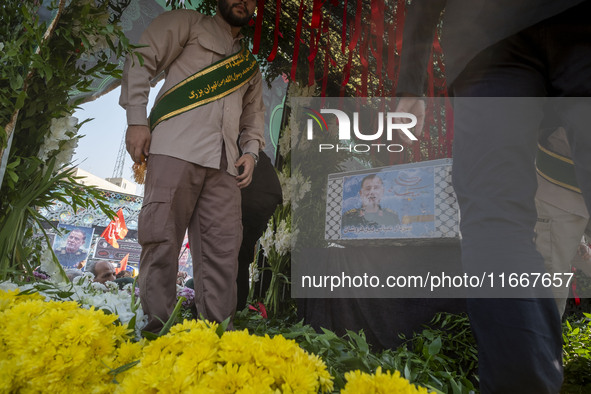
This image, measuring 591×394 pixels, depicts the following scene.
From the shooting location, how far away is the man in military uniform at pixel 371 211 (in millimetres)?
1916

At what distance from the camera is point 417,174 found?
1858mm

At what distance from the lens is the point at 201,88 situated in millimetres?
1480

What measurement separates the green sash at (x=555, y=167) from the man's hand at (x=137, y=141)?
4.19 ft

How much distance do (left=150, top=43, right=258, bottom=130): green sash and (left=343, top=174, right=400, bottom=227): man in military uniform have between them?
0.85 meters

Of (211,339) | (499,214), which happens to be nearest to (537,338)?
(499,214)

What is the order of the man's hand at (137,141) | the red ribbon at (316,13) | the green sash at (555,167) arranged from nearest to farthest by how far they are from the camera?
the green sash at (555,167)
the man's hand at (137,141)
the red ribbon at (316,13)

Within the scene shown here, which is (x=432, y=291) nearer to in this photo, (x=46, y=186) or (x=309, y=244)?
(x=309, y=244)

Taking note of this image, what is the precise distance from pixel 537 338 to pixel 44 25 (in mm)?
1580

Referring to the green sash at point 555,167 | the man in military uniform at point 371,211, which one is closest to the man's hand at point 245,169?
the man in military uniform at point 371,211

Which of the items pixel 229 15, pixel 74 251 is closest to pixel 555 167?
pixel 229 15

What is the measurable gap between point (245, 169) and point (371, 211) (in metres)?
0.74

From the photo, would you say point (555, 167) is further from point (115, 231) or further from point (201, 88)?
point (115, 231)

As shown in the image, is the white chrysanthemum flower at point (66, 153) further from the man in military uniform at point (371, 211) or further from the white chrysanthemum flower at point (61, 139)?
the man in military uniform at point (371, 211)

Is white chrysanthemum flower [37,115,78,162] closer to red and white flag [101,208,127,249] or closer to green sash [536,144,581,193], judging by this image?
green sash [536,144,581,193]
